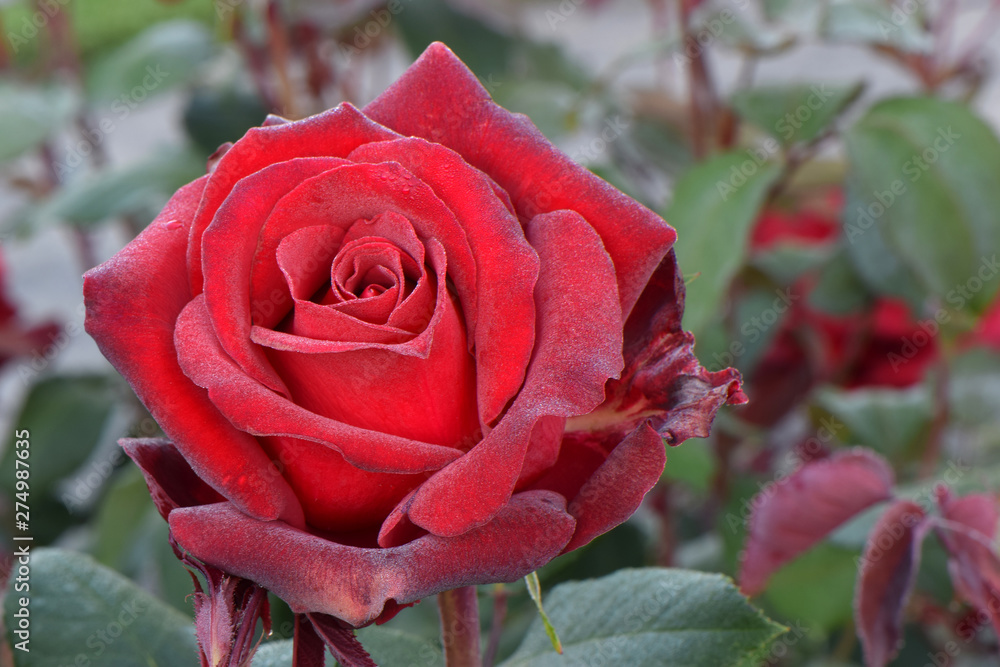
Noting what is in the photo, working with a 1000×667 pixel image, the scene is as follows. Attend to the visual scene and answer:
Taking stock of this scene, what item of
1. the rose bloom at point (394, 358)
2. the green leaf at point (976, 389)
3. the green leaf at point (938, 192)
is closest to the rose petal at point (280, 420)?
the rose bloom at point (394, 358)

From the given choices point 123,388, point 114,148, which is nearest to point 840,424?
point 123,388

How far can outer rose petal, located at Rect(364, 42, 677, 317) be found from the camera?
8.8 inches

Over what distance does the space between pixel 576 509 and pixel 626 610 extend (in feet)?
0.32

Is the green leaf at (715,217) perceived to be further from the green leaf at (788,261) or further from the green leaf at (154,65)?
the green leaf at (154,65)

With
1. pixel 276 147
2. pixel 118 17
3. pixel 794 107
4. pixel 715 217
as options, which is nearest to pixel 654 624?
pixel 276 147

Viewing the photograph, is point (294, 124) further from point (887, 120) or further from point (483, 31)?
point (483, 31)

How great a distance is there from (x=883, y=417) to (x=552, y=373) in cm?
50

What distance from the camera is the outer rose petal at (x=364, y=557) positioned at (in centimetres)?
19

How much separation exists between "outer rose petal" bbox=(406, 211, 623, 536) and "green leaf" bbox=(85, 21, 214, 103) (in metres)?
0.60

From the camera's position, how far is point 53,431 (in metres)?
0.77

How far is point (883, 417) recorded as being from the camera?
62 cm

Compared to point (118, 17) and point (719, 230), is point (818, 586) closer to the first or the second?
point (719, 230)

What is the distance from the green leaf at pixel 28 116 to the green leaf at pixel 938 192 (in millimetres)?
572

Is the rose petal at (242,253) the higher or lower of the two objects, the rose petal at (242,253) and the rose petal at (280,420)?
the higher
